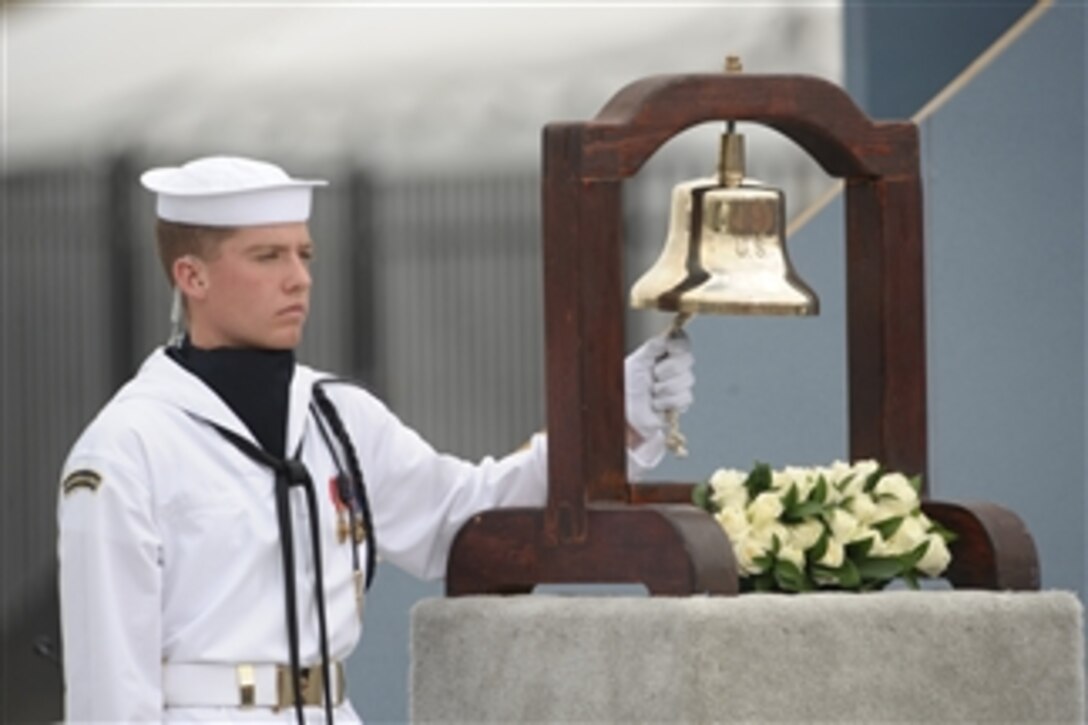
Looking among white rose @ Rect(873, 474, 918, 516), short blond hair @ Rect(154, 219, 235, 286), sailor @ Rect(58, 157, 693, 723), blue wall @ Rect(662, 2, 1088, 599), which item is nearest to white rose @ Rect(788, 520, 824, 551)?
white rose @ Rect(873, 474, 918, 516)

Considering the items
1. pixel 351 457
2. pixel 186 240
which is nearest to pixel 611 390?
pixel 351 457

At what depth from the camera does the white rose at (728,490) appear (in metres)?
3.76

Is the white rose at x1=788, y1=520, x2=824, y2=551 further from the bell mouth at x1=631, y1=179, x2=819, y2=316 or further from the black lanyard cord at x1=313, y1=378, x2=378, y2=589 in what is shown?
the black lanyard cord at x1=313, y1=378, x2=378, y2=589

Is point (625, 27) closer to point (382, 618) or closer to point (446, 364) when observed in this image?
point (446, 364)

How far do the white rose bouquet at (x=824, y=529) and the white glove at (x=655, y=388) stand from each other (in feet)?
0.26

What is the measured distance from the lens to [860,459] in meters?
3.99

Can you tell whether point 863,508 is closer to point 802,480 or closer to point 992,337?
point 802,480

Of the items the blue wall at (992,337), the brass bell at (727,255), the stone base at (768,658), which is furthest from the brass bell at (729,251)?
the blue wall at (992,337)

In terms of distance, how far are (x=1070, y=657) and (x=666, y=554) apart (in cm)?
49

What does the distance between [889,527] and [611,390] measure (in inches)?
14.5

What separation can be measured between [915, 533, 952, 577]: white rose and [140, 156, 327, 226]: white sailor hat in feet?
2.74

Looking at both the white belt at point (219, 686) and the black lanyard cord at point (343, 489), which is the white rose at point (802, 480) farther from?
the white belt at point (219, 686)

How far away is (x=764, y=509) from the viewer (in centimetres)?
372

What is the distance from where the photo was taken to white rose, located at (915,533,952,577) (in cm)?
375
